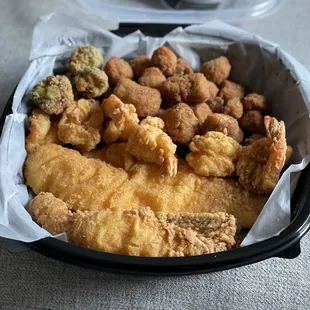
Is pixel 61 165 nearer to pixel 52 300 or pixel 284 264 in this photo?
pixel 52 300

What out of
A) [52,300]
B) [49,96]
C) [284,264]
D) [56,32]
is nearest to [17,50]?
[56,32]

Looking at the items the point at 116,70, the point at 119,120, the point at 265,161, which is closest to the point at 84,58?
the point at 116,70

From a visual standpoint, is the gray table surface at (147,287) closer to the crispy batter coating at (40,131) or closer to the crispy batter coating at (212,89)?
the crispy batter coating at (40,131)

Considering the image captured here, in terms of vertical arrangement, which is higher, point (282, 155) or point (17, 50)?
point (282, 155)

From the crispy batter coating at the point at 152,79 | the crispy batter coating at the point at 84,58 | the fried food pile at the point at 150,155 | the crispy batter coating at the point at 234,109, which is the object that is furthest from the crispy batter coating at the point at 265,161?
the crispy batter coating at the point at 84,58

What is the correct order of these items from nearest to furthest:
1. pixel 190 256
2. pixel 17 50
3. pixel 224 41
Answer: pixel 190 256, pixel 224 41, pixel 17 50

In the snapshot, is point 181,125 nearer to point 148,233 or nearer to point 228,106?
point 228,106
